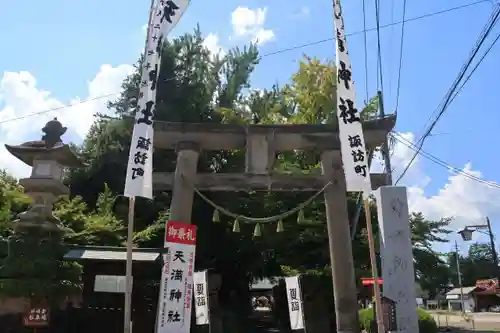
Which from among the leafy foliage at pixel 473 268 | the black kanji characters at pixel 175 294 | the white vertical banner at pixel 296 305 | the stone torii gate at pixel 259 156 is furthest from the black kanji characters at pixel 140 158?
the leafy foliage at pixel 473 268

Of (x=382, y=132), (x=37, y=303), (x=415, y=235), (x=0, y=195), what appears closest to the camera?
(x=37, y=303)

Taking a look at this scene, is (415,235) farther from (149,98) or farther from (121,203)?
(149,98)

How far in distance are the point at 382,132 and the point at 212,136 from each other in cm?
447

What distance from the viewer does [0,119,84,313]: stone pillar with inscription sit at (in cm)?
1012

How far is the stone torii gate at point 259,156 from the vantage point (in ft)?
40.5

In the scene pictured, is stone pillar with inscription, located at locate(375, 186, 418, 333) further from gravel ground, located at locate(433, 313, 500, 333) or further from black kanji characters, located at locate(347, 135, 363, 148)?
gravel ground, located at locate(433, 313, 500, 333)

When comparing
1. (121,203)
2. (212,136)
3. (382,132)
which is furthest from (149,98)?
(121,203)

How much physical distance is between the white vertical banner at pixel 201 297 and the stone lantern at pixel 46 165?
12.0 ft

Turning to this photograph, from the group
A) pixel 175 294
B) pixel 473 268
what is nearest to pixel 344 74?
pixel 175 294

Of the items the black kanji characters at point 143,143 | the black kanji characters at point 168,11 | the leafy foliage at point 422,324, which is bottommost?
the leafy foliage at point 422,324

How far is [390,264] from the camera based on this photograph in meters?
12.8

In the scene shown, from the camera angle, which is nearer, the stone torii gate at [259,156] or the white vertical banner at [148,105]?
the white vertical banner at [148,105]

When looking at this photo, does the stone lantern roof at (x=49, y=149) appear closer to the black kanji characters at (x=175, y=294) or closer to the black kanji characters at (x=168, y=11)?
the black kanji characters at (x=168, y=11)

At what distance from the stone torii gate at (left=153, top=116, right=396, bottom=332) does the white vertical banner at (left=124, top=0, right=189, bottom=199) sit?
3.65 m
